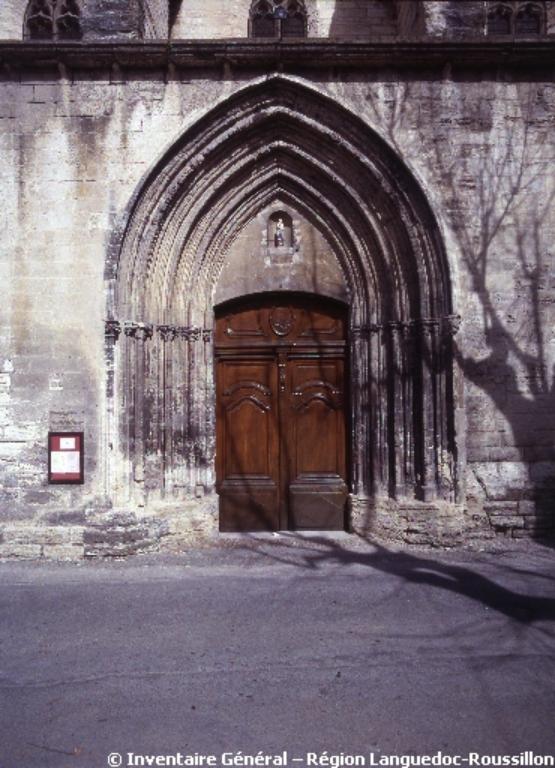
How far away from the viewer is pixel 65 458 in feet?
21.8

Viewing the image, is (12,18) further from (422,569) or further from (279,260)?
(422,569)

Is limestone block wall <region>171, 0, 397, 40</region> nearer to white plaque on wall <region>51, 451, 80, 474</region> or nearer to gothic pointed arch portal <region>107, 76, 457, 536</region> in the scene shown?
gothic pointed arch portal <region>107, 76, 457, 536</region>

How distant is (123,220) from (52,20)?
12.8 feet

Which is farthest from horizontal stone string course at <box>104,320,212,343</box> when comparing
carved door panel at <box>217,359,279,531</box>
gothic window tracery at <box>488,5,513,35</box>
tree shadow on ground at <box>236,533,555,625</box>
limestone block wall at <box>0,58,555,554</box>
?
gothic window tracery at <box>488,5,513,35</box>

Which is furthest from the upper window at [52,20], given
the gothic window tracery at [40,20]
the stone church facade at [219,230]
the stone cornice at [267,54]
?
the stone cornice at [267,54]

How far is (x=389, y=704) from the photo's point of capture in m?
3.46

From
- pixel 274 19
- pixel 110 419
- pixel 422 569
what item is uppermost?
pixel 274 19

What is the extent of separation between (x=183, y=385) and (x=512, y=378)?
3.66m

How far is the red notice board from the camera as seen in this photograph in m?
6.62

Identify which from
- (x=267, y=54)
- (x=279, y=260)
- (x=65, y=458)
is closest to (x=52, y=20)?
(x=267, y=54)

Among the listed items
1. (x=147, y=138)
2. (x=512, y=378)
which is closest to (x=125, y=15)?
(x=147, y=138)

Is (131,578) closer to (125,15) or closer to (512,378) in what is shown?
(512,378)

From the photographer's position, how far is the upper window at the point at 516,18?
917 centimetres

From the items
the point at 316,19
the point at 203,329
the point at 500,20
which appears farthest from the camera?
the point at 316,19
